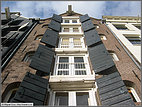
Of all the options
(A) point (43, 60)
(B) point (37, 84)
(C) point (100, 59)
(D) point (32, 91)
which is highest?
(C) point (100, 59)

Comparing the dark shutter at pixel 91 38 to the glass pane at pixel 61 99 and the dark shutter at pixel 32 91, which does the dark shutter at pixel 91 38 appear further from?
the dark shutter at pixel 32 91

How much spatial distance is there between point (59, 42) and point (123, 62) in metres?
6.68

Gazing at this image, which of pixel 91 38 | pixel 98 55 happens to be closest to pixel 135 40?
pixel 91 38

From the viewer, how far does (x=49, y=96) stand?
7.72 m

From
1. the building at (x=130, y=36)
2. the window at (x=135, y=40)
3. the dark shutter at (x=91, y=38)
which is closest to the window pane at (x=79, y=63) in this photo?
the dark shutter at (x=91, y=38)

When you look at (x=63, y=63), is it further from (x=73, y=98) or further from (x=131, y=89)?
(x=131, y=89)

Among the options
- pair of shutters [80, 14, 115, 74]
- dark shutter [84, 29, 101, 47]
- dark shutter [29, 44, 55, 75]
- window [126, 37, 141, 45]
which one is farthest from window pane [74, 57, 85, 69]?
window [126, 37, 141, 45]

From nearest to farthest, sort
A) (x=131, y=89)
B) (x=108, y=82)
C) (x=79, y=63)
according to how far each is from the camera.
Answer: (x=108, y=82) < (x=131, y=89) < (x=79, y=63)

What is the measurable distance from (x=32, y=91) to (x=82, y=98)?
3.03 m

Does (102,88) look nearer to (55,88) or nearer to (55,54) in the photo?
(55,88)

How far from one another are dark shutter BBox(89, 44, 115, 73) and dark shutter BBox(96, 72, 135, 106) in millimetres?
917

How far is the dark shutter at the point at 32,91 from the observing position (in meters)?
6.35

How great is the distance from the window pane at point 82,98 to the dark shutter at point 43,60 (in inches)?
94.6

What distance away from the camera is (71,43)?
13570mm
